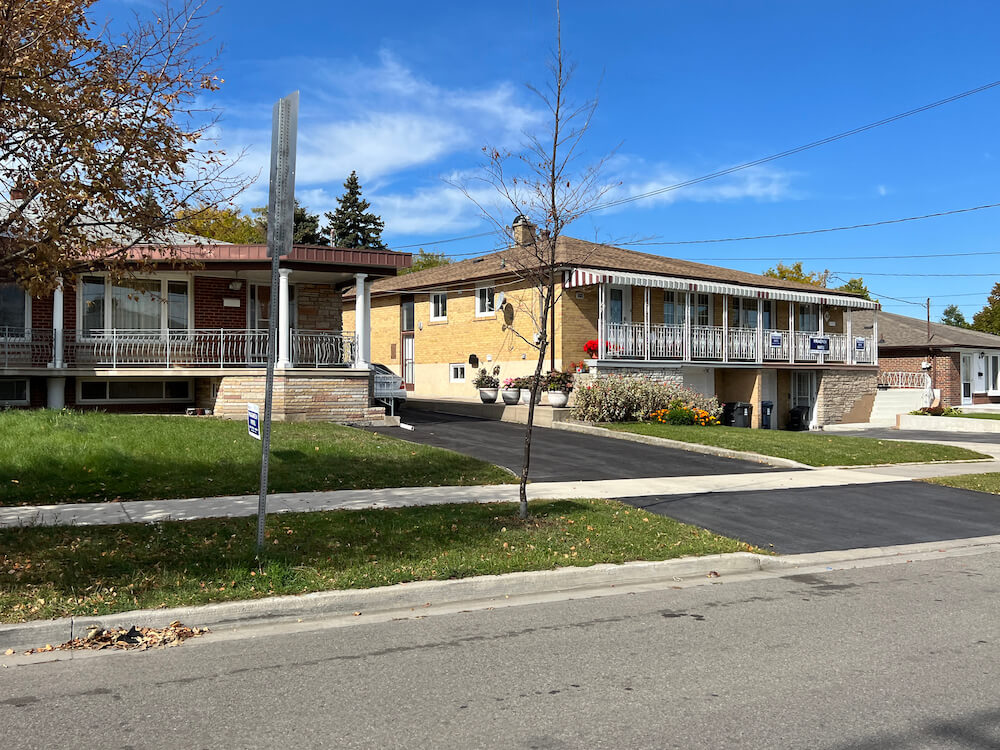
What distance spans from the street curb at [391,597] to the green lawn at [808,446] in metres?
8.35

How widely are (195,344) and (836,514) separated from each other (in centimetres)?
1539

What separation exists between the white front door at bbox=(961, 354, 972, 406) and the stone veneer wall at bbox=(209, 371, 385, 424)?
32.6 m

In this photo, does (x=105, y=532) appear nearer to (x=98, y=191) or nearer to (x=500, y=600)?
(x=98, y=191)

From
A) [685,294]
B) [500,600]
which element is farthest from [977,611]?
[685,294]

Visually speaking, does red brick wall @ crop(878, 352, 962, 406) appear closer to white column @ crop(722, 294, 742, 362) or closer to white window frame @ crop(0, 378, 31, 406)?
white column @ crop(722, 294, 742, 362)

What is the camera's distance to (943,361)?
38750mm

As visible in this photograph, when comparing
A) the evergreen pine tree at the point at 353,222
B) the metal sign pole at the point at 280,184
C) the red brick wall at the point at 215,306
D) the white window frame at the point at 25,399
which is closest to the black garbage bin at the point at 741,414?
the red brick wall at the point at 215,306

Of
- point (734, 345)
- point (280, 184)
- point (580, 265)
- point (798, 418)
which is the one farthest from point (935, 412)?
point (280, 184)

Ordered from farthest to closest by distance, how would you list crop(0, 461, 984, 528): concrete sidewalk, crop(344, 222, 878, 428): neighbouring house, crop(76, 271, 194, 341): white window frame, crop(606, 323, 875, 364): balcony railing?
1. crop(606, 323, 875, 364): balcony railing
2. crop(344, 222, 878, 428): neighbouring house
3. crop(76, 271, 194, 341): white window frame
4. crop(0, 461, 984, 528): concrete sidewalk

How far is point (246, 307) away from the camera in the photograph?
69.2 ft

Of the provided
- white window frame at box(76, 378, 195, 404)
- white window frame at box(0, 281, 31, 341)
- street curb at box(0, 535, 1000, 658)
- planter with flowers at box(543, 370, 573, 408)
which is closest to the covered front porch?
planter with flowers at box(543, 370, 573, 408)

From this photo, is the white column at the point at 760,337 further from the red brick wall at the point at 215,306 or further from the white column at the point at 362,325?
the red brick wall at the point at 215,306

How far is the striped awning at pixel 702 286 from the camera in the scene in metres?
22.0

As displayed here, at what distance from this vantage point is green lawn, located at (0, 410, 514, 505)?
34.1 feet
